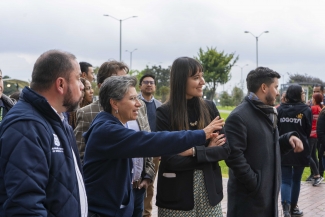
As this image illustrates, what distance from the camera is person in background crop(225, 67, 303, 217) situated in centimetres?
432

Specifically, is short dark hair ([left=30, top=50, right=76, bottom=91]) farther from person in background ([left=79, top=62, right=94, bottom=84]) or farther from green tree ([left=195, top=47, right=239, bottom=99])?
green tree ([left=195, top=47, right=239, bottom=99])

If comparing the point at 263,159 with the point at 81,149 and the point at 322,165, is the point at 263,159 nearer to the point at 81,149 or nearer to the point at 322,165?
the point at 81,149

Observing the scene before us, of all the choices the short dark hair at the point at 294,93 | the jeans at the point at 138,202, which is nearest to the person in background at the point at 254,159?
the jeans at the point at 138,202

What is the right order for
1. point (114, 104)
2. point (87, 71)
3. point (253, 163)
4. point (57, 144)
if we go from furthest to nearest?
point (87, 71) → point (253, 163) → point (114, 104) → point (57, 144)

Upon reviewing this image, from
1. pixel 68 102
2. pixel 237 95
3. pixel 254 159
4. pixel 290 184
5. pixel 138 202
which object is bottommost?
pixel 290 184

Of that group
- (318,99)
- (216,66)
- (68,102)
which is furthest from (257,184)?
(216,66)

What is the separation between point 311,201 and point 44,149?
23.1ft

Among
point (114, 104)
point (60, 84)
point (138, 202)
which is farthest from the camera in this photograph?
point (138, 202)

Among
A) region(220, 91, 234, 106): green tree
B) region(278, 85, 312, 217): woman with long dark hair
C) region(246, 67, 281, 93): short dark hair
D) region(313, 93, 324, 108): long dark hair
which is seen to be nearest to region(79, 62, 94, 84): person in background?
region(246, 67, 281, 93): short dark hair

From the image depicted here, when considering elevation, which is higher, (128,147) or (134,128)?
(134,128)

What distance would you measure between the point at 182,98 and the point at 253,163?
108 centimetres

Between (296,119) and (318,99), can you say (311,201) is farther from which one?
(318,99)

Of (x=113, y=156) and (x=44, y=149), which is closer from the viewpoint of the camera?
(x=44, y=149)

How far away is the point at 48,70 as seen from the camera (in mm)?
2408
